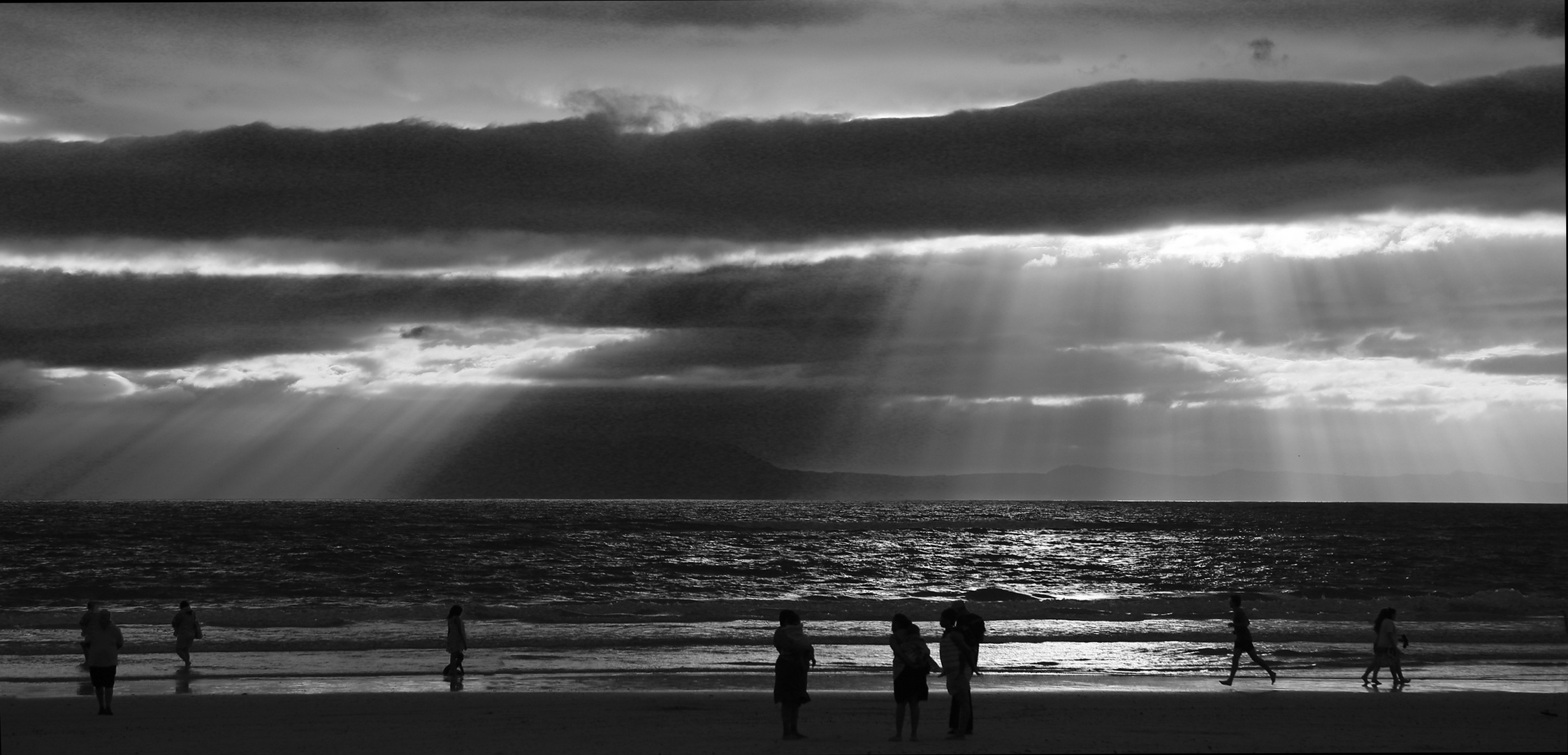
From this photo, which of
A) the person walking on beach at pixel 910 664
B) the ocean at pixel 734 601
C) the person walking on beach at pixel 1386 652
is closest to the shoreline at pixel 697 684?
the ocean at pixel 734 601

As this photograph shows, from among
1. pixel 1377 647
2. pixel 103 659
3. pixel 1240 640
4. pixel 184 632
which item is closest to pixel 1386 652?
pixel 1377 647

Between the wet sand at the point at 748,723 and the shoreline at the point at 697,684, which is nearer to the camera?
the wet sand at the point at 748,723

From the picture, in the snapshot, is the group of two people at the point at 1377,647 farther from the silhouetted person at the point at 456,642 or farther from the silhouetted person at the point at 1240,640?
the silhouetted person at the point at 456,642

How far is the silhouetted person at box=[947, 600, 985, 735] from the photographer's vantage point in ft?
51.1

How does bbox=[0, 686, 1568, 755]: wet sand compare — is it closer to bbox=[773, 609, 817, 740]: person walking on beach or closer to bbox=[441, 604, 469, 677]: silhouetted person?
bbox=[773, 609, 817, 740]: person walking on beach

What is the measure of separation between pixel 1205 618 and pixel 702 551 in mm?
43753

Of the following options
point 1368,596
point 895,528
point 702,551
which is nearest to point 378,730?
A: point 1368,596

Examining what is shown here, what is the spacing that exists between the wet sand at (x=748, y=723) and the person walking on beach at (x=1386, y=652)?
1.45m

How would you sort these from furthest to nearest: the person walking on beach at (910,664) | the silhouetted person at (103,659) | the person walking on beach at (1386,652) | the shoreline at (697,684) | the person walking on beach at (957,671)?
the person walking on beach at (1386,652) → the shoreline at (697,684) → the silhouetted person at (103,659) → the person walking on beach at (957,671) → the person walking on beach at (910,664)

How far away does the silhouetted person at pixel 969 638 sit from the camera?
1556 cm

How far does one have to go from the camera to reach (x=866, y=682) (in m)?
21.9

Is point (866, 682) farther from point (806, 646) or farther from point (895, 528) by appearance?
point (895, 528)

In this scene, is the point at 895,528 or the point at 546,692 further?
the point at 895,528

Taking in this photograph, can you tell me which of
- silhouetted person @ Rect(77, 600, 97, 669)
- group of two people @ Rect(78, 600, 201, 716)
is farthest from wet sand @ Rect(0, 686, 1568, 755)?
silhouetted person @ Rect(77, 600, 97, 669)
